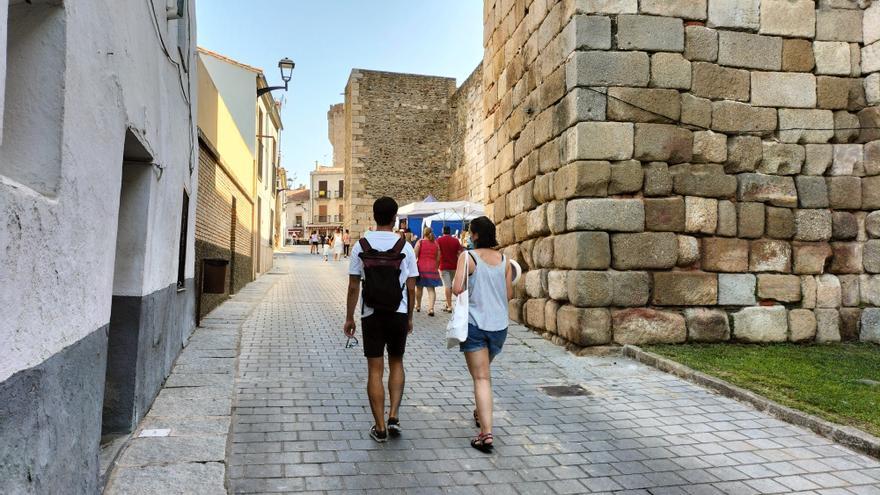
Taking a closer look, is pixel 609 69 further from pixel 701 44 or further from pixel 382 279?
pixel 382 279

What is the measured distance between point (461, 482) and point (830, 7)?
7.51 m

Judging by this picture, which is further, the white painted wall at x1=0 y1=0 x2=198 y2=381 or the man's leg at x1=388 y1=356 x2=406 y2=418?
the man's leg at x1=388 y1=356 x2=406 y2=418

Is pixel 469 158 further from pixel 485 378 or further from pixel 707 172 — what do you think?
pixel 485 378

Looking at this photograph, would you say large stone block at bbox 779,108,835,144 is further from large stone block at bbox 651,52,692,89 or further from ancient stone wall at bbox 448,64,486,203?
ancient stone wall at bbox 448,64,486,203

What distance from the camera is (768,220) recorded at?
738 centimetres

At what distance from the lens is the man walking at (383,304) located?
4.00 metres

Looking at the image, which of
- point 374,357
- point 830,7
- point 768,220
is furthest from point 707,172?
point 374,357

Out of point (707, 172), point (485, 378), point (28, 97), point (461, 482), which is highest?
point (707, 172)

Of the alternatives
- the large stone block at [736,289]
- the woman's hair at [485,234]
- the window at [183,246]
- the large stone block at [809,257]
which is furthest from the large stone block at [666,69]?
the window at [183,246]

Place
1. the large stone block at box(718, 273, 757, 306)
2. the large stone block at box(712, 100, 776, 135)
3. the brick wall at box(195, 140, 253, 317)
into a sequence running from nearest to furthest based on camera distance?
the large stone block at box(718, 273, 757, 306), the large stone block at box(712, 100, 776, 135), the brick wall at box(195, 140, 253, 317)

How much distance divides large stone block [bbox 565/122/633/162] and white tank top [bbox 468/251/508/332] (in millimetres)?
3246

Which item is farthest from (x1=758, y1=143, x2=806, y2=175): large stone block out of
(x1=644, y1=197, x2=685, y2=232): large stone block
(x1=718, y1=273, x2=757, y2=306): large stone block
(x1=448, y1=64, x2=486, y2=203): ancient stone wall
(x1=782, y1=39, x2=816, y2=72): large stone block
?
(x1=448, y1=64, x2=486, y2=203): ancient stone wall

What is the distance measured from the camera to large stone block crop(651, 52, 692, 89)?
716 cm

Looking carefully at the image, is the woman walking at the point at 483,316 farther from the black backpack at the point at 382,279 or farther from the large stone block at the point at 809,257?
the large stone block at the point at 809,257
